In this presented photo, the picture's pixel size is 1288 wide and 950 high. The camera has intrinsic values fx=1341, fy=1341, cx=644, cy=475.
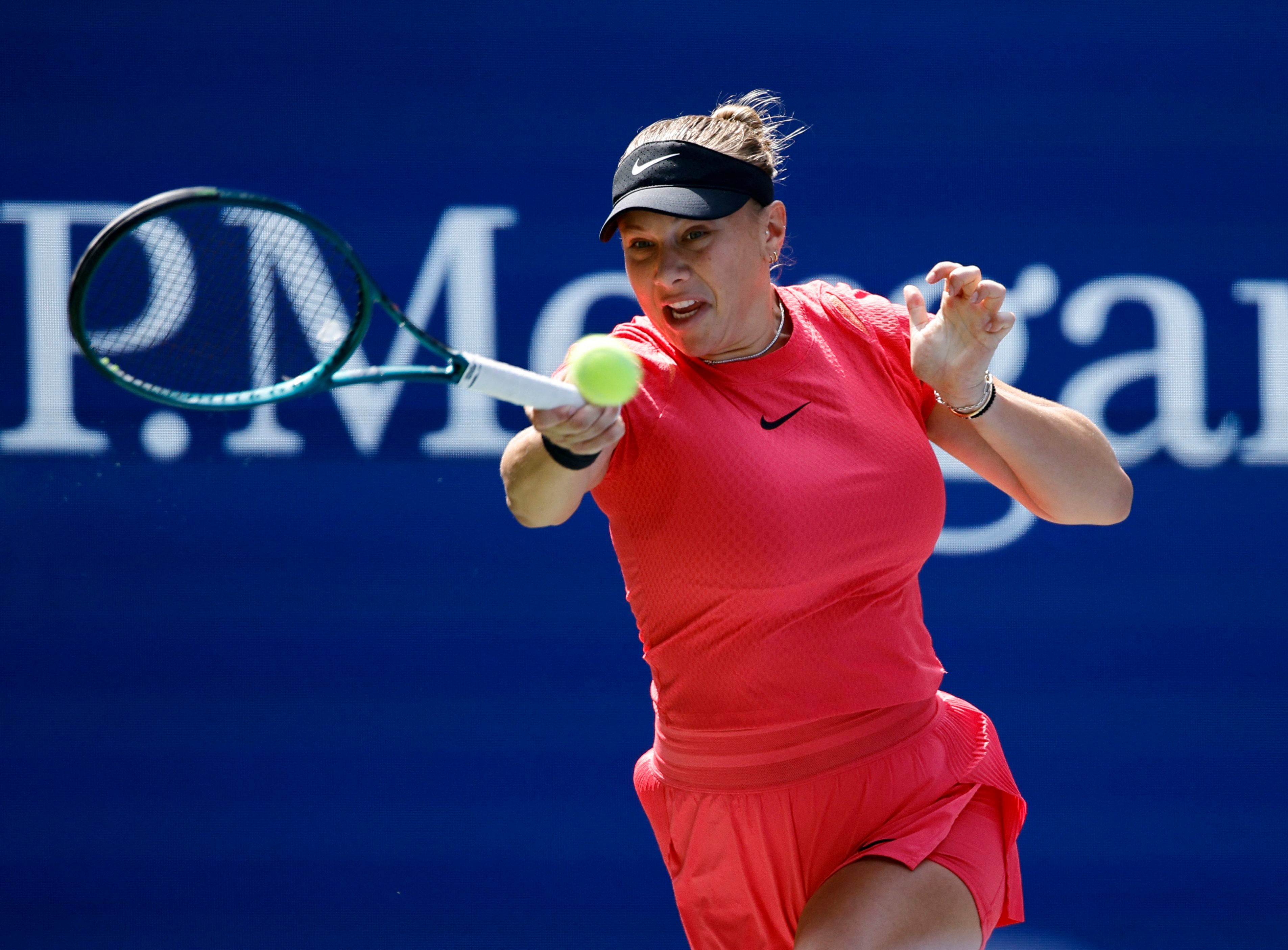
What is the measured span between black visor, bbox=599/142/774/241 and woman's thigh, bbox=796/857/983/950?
35.7 inches

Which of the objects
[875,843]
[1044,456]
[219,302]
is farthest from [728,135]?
[219,302]

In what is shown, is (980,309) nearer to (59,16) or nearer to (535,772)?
(535,772)

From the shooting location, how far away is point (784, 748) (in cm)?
182

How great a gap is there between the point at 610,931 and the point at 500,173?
1.74 m

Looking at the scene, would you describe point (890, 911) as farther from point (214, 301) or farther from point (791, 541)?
point (214, 301)

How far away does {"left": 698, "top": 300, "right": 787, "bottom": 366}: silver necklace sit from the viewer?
1869mm

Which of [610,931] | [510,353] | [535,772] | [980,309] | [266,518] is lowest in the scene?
[610,931]

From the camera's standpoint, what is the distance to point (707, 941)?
193 centimetres

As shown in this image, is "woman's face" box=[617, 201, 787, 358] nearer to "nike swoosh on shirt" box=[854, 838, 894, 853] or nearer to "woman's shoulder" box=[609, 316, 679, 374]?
"woman's shoulder" box=[609, 316, 679, 374]

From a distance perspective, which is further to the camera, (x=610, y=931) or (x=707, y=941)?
(x=610, y=931)

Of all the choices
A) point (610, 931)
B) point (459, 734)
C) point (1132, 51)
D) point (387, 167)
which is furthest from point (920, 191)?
point (610, 931)

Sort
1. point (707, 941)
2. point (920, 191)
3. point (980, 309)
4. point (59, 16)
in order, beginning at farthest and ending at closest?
1. point (920, 191)
2. point (59, 16)
3. point (707, 941)
4. point (980, 309)

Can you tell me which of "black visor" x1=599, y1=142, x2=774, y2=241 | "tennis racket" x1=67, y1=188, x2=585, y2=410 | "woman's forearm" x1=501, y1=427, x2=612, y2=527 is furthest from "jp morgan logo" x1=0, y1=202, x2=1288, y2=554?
"woman's forearm" x1=501, y1=427, x2=612, y2=527

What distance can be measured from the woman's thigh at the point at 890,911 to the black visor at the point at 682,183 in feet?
2.97
